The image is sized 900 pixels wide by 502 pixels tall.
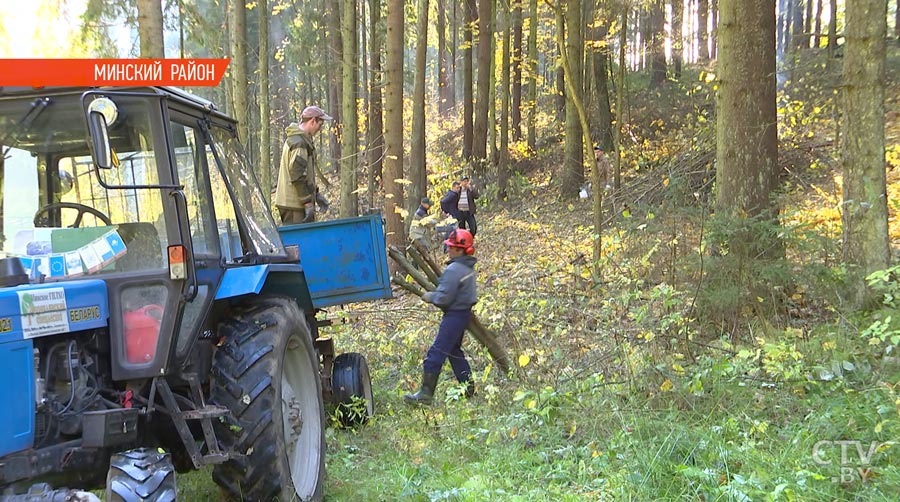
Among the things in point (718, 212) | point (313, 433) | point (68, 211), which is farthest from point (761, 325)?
point (68, 211)

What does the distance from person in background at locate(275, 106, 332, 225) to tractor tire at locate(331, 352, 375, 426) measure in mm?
2018

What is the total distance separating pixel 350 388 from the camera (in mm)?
6086

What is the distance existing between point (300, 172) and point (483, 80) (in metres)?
14.3

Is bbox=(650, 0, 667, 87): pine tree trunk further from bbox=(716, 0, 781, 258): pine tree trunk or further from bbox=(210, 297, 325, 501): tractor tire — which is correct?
bbox=(210, 297, 325, 501): tractor tire

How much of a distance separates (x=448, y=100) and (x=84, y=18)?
29.1 metres

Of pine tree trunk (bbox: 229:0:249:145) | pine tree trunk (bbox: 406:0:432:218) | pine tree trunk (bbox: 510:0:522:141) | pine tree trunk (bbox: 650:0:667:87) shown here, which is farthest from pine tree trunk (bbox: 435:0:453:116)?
pine tree trunk (bbox: 229:0:249:145)

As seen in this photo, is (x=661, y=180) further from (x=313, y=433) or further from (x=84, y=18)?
(x=84, y=18)

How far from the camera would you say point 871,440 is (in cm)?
397

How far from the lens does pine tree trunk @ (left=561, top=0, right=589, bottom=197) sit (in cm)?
1469

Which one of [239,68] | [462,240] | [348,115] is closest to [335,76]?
[239,68]

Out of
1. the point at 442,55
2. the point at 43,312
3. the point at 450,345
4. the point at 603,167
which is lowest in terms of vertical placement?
the point at 450,345

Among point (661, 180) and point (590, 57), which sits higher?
point (590, 57)

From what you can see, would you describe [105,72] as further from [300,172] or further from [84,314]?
[300,172]

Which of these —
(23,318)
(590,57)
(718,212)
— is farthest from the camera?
(590,57)
